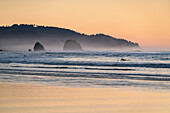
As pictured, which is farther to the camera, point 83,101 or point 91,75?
point 91,75

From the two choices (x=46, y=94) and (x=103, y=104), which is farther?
(x=46, y=94)

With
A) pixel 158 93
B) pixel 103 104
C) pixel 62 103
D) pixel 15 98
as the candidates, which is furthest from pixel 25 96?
pixel 158 93

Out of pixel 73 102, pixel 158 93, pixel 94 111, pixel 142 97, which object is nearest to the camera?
pixel 94 111

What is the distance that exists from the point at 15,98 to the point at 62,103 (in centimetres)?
173

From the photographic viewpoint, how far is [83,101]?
10.5 meters

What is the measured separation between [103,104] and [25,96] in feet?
9.47

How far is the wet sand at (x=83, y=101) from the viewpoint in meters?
9.16

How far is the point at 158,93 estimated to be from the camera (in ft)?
40.8

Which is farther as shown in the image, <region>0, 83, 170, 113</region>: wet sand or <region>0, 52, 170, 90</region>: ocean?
<region>0, 52, 170, 90</region>: ocean

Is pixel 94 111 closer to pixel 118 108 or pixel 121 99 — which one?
pixel 118 108

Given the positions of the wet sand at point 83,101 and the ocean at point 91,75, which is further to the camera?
the ocean at point 91,75

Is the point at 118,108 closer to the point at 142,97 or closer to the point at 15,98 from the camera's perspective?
the point at 142,97

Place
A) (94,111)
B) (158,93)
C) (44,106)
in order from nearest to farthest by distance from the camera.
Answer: (94,111), (44,106), (158,93)

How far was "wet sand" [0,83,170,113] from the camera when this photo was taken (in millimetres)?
9164
